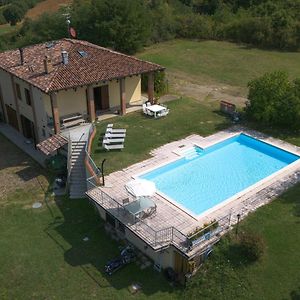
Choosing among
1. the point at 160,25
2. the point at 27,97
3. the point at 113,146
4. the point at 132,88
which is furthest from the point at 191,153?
the point at 160,25

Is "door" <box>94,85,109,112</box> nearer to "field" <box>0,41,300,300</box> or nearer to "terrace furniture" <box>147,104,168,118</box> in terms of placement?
"field" <box>0,41,300,300</box>

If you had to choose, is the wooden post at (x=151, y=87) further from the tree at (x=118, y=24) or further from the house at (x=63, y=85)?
the tree at (x=118, y=24)

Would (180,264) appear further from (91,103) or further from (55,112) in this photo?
(91,103)

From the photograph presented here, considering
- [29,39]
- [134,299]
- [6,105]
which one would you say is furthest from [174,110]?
[29,39]

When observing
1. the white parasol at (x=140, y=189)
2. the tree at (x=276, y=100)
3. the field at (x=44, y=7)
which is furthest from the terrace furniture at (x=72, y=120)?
the field at (x=44, y=7)

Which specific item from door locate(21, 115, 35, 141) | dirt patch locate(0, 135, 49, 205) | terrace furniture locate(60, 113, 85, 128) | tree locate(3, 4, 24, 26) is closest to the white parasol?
dirt patch locate(0, 135, 49, 205)
